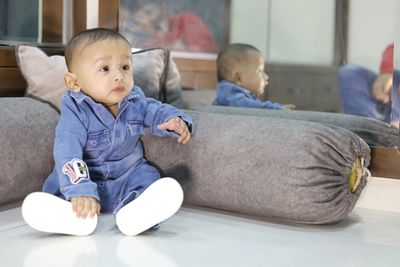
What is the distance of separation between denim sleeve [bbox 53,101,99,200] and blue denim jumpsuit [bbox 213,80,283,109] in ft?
2.87

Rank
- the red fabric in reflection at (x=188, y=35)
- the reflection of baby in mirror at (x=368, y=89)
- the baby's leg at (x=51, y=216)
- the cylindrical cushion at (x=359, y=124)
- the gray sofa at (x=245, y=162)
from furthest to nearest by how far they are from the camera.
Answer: the red fabric in reflection at (x=188, y=35), the reflection of baby in mirror at (x=368, y=89), the cylindrical cushion at (x=359, y=124), the gray sofa at (x=245, y=162), the baby's leg at (x=51, y=216)


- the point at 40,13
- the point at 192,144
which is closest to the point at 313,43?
the point at 40,13

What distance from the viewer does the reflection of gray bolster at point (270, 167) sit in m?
1.42

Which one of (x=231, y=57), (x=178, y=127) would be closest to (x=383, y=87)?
(x=231, y=57)

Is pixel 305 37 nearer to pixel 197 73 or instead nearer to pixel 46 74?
pixel 197 73

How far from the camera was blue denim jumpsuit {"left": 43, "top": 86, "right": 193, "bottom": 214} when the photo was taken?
1484 millimetres

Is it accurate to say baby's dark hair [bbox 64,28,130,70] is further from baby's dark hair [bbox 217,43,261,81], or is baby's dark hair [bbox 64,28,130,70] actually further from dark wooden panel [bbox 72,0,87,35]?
baby's dark hair [bbox 217,43,261,81]

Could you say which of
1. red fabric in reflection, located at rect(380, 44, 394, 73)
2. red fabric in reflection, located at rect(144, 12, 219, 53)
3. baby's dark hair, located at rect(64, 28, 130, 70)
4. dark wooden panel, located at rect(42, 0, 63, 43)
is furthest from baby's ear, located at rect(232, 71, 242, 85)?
baby's dark hair, located at rect(64, 28, 130, 70)

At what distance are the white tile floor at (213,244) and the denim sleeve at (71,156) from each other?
10 centimetres

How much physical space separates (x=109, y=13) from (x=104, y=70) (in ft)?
2.60

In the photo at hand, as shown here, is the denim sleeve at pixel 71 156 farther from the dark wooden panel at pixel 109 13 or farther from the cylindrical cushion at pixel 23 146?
the dark wooden panel at pixel 109 13

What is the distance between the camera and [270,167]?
1.45 metres

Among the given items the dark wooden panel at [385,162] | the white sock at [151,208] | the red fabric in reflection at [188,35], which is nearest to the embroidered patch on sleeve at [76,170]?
the white sock at [151,208]

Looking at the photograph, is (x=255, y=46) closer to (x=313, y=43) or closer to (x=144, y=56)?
(x=313, y=43)
